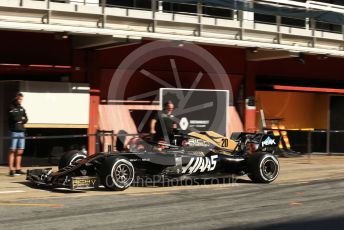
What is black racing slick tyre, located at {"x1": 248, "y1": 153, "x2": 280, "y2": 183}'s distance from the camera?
38.8ft

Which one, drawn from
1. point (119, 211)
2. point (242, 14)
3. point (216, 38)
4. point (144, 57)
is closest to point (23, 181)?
point (119, 211)

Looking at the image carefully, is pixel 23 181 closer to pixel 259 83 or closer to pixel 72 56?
pixel 72 56

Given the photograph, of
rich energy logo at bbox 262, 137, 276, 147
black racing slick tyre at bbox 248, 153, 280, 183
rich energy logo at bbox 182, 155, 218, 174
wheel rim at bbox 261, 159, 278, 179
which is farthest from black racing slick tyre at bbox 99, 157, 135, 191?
rich energy logo at bbox 262, 137, 276, 147

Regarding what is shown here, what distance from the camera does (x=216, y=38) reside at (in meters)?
17.4

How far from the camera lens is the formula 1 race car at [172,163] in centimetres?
1035

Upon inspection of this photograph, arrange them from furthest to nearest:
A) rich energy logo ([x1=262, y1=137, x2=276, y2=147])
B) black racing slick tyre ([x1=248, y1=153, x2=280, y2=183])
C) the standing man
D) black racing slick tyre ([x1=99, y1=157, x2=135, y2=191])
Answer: the standing man < rich energy logo ([x1=262, y1=137, x2=276, y2=147]) < black racing slick tyre ([x1=248, y1=153, x2=280, y2=183]) < black racing slick tyre ([x1=99, y1=157, x2=135, y2=191])

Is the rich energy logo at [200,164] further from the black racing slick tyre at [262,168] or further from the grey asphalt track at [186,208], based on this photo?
the black racing slick tyre at [262,168]

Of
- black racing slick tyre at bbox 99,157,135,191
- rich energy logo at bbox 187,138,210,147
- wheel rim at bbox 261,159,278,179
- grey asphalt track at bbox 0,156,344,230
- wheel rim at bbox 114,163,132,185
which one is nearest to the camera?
grey asphalt track at bbox 0,156,344,230

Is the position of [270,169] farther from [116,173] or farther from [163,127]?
[116,173]

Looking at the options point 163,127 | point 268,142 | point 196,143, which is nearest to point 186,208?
point 196,143

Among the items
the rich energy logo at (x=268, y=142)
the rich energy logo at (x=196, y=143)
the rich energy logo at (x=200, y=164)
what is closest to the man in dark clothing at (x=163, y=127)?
the rich energy logo at (x=196, y=143)

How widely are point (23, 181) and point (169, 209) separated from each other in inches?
163

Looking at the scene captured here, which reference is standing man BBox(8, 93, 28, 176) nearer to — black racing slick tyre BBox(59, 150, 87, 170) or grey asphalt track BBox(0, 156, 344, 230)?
black racing slick tyre BBox(59, 150, 87, 170)

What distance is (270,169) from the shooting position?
1212 cm
